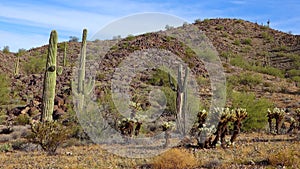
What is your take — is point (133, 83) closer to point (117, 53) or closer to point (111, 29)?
point (117, 53)

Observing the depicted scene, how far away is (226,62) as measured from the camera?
4053 cm

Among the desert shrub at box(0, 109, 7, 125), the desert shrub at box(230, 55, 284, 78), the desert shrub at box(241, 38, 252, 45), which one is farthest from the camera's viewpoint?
the desert shrub at box(241, 38, 252, 45)

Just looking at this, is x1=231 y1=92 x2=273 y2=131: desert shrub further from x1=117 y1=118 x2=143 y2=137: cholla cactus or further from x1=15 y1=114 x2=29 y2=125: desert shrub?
x1=15 y1=114 x2=29 y2=125: desert shrub

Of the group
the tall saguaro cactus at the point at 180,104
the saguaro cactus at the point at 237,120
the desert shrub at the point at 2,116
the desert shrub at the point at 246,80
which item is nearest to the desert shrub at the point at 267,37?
the desert shrub at the point at 246,80

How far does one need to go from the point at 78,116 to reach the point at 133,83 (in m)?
13.2

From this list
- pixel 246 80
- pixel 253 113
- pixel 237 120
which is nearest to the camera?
pixel 237 120

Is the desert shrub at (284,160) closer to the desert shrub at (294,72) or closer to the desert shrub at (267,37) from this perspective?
the desert shrub at (294,72)

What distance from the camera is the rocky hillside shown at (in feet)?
88.6

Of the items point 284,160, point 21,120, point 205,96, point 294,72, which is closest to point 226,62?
point 294,72

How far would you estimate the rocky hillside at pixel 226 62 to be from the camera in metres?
27.0

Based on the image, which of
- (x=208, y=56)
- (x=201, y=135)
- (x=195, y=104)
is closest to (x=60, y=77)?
(x=208, y=56)

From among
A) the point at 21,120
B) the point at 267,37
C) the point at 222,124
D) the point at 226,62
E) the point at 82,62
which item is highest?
the point at 267,37

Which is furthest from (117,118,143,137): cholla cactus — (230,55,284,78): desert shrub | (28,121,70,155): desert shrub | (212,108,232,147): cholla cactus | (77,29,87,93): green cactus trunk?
(230,55,284,78): desert shrub

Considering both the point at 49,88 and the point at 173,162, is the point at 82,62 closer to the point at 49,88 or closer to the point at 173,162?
the point at 49,88
